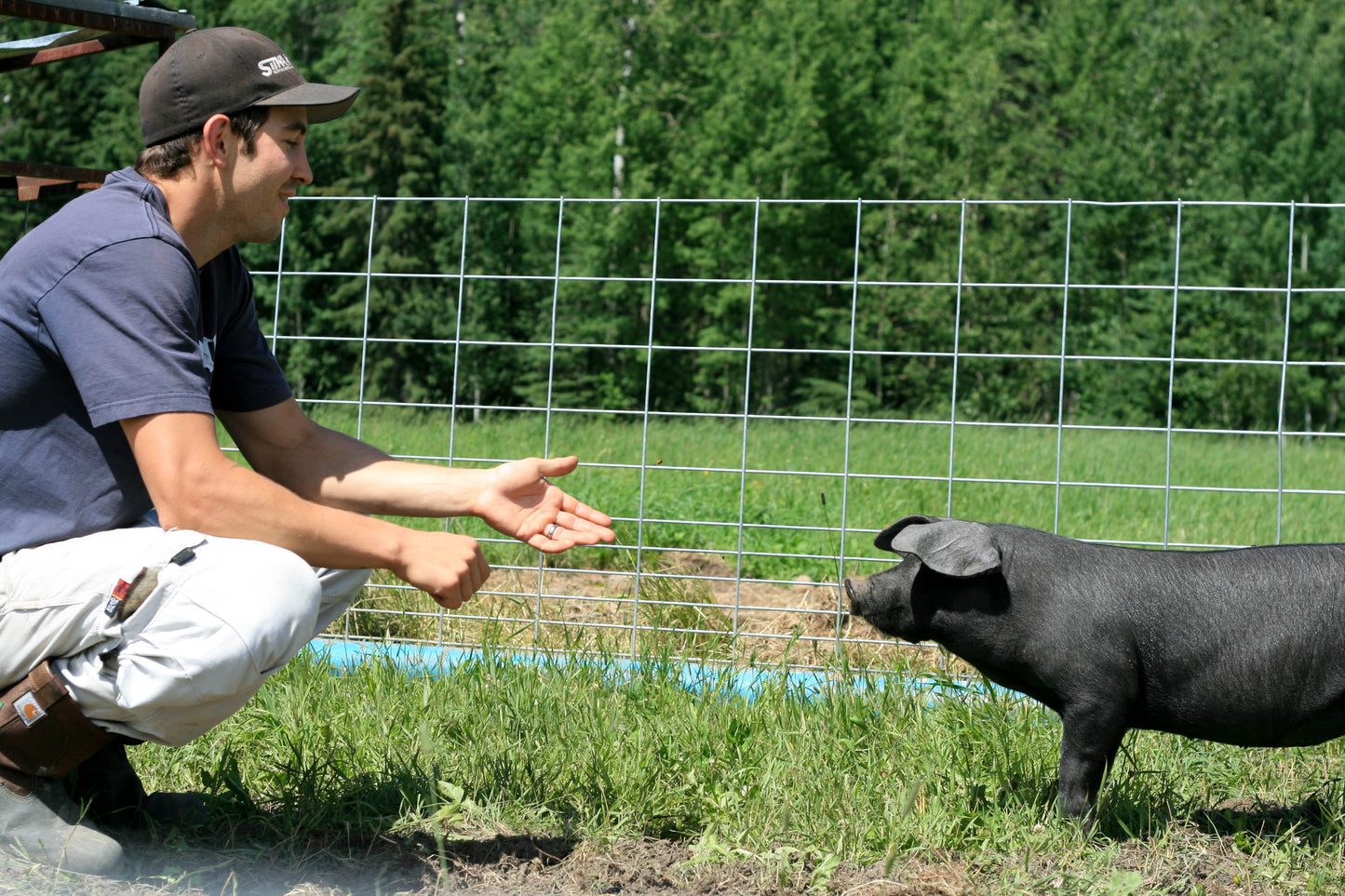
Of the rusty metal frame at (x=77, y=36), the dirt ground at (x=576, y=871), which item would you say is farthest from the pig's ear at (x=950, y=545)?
the rusty metal frame at (x=77, y=36)

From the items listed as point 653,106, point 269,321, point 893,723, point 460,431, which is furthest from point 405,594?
point 653,106

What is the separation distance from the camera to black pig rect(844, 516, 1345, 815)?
2.52m

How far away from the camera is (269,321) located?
19.2m

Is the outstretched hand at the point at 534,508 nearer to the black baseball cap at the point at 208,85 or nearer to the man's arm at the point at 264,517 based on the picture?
the man's arm at the point at 264,517

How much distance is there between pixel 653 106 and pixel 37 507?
71.3ft

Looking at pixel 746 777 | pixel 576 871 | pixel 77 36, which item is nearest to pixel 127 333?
pixel 576 871

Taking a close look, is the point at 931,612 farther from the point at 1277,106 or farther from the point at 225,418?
the point at 1277,106

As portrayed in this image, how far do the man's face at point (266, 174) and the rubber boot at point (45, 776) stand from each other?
0.99 meters

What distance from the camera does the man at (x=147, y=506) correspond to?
6.81ft

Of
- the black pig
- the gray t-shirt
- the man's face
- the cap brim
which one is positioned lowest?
the black pig

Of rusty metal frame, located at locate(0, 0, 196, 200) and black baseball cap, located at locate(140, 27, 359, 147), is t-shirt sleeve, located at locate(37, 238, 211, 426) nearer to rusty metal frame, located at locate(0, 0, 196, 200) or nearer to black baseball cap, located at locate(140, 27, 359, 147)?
black baseball cap, located at locate(140, 27, 359, 147)

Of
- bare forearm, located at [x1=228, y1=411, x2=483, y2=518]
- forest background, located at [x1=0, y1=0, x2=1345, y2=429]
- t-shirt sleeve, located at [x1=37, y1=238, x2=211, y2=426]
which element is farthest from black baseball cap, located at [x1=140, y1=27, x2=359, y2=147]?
forest background, located at [x1=0, y1=0, x2=1345, y2=429]

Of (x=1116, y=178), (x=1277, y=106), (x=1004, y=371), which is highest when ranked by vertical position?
(x=1277, y=106)

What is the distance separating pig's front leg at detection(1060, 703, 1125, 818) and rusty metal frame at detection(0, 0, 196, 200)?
3351mm
